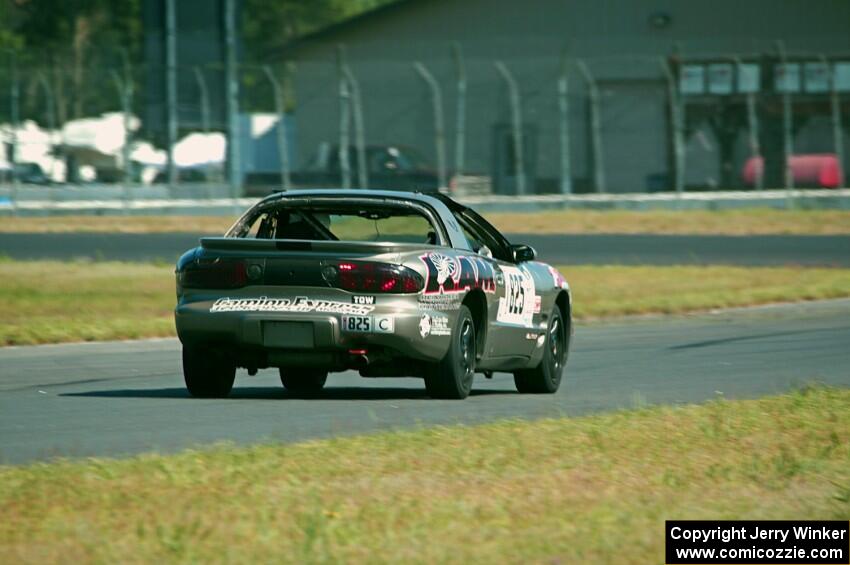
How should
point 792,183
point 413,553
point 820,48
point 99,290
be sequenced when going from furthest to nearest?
point 820,48 → point 792,183 → point 99,290 → point 413,553

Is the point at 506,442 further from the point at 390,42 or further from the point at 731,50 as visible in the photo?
the point at 390,42

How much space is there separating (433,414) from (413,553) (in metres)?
4.28

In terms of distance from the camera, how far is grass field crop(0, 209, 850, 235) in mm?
33219

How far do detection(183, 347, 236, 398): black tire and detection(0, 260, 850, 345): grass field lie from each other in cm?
532

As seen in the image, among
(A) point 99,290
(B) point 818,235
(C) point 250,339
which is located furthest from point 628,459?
(B) point 818,235

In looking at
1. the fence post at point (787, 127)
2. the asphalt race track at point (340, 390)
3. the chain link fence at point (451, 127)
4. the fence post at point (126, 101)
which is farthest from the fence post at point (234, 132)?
the asphalt race track at point (340, 390)

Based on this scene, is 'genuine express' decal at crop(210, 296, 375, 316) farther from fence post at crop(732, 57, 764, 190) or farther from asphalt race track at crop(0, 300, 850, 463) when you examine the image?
fence post at crop(732, 57, 764, 190)

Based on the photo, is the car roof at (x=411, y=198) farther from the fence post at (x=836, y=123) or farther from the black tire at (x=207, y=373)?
the fence post at (x=836, y=123)

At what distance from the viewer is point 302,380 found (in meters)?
12.4

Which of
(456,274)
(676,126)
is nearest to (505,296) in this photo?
(456,274)

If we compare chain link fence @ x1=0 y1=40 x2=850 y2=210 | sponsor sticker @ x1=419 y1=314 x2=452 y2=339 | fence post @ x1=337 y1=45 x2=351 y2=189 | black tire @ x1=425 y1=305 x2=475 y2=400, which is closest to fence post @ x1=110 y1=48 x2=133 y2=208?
chain link fence @ x1=0 y1=40 x2=850 y2=210

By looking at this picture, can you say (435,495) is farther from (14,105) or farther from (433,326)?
(14,105)

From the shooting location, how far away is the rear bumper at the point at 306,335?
10492 mm

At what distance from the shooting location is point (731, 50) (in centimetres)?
4566
